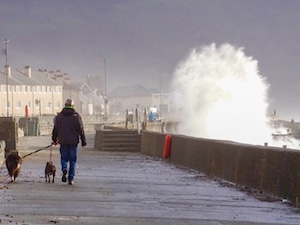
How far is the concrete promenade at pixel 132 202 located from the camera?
11570 mm

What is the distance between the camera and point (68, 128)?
55.1 ft

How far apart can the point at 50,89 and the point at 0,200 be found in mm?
128700

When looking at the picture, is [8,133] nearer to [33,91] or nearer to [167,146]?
[167,146]

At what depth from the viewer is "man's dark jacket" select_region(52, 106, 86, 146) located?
16731 mm

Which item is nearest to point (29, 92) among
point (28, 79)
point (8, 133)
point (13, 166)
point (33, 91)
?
point (33, 91)

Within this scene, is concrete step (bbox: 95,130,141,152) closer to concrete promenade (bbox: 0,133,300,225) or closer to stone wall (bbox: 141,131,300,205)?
stone wall (bbox: 141,131,300,205)

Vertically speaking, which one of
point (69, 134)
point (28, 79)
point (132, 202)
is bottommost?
point (132, 202)

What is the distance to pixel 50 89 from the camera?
140875 millimetres

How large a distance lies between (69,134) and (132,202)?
3447 millimetres

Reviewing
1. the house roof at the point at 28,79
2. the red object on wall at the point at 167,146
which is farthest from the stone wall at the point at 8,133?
the house roof at the point at 28,79

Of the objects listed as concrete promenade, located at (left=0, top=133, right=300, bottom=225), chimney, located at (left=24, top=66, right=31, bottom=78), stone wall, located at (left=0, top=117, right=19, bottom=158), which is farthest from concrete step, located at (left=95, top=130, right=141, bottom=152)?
chimney, located at (left=24, top=66, right=31, bottom=78)

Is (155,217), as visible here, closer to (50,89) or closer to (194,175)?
(194,175)

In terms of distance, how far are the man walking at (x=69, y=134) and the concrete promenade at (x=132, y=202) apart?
0.58m

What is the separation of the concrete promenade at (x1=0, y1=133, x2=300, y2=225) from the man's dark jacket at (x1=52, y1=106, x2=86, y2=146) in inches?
41.6
